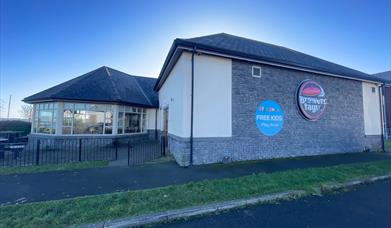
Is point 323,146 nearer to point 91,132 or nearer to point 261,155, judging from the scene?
point 261,155

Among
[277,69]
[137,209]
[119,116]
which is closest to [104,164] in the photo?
[137,209]

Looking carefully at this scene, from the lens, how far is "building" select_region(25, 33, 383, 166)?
7863 millimetres

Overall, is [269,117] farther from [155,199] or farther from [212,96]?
[155,199]

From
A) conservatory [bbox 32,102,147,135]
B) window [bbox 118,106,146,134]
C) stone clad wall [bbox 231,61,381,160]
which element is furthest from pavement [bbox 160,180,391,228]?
window [bbox 118,106,146,134]

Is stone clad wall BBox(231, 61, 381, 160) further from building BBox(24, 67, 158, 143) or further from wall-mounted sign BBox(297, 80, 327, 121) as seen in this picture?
building BBox(24, 67, 158, 143)

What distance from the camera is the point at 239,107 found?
846 centimetres

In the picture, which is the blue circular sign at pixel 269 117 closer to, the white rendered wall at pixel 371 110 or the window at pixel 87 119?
the white rendered wall at pixel 371 110

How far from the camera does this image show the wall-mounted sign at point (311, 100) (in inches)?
388

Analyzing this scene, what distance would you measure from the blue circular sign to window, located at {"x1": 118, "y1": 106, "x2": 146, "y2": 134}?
10.5 metres

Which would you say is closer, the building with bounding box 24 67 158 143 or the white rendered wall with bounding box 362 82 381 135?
the white rendered wall with bounding box 362 82 381 135

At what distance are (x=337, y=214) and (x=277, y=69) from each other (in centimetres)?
735

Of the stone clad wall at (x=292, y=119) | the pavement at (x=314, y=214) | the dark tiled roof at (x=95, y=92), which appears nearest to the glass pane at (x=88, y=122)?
the dark tiled roof at (x=95, y=92)

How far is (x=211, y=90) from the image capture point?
8031mm

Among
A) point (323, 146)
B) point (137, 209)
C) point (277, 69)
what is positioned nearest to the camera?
point (137, 209)
